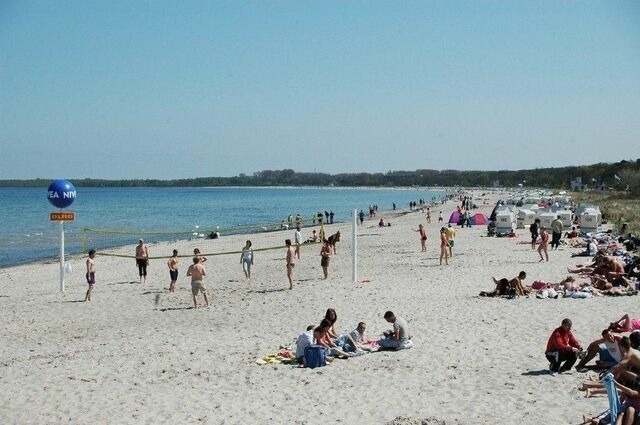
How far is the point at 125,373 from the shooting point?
29.0ft

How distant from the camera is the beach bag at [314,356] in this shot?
891 cm

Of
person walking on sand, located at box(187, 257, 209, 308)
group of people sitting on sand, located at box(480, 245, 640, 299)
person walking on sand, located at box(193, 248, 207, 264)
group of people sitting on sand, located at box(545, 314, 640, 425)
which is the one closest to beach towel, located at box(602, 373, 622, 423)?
group of people sitting on sand, located at box(545, 314, 640, 425)

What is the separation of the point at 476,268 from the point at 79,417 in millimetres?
12824

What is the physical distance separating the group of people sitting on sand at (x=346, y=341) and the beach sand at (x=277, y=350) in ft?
0.62

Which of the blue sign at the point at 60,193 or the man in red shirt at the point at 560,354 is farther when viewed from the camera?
the blue sign at the point at 60,193

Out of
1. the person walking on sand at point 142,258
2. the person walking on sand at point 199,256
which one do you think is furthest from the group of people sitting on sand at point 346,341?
the person walking on sand at point 142,258

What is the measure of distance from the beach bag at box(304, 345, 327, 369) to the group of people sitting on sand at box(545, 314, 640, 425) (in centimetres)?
286

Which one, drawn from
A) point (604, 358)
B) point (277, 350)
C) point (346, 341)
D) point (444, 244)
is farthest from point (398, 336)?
point (444, 244)

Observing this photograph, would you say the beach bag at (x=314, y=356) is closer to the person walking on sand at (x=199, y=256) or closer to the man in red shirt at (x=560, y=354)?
the man in red shirt at (x=560, y=354)

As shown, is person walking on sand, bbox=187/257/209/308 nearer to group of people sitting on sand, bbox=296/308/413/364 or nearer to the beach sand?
the beach sand

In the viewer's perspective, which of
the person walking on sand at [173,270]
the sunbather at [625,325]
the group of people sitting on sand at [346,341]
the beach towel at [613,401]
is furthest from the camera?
the person walking on sand at [173,270]

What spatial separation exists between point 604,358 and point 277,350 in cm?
443

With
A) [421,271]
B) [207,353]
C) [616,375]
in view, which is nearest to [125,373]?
[207,353]

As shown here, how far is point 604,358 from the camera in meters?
8.12
